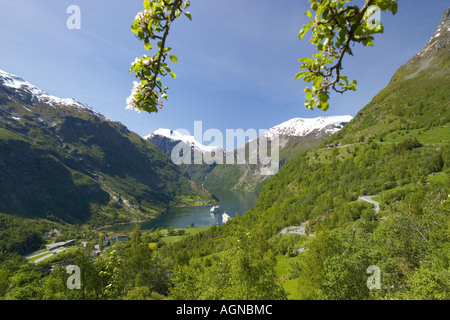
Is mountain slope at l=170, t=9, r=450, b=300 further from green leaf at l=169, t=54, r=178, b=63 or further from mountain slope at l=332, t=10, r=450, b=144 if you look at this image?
green leaf at l=169, t=54, r=178, b=63

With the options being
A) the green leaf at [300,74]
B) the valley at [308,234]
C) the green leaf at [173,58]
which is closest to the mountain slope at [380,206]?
the valley at [308,234]

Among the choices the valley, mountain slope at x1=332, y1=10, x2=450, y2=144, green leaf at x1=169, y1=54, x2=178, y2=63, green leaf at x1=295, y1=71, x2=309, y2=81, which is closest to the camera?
green leaf at x1=295, y1=71, x2=309, y2=81

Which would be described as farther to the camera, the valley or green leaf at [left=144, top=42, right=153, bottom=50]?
the valley

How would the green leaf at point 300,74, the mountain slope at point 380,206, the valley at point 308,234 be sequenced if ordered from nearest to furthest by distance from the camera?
the green leaf at point 300,74
the valley at point 308,234
the mountain slope at point 380,206

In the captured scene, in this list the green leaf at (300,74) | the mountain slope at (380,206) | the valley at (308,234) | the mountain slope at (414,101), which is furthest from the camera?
the mountain slope at (414,101)

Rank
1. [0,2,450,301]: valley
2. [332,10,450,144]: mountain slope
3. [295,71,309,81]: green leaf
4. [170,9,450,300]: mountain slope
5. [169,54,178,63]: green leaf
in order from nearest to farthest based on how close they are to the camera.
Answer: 1. [295,71,309,81]: green leaf
2. [169,54,178,63]: green leaf
3. [0,2,450,301]: valley
4. [170,9,450,300]: mountain slope
5. [332,10,450,144]: mountain slope

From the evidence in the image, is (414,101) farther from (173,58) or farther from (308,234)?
(173,58)

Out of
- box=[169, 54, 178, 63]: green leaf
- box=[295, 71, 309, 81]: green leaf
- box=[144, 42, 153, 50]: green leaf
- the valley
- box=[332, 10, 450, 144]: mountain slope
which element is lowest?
the valley

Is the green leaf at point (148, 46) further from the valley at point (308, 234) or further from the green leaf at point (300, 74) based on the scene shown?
the valley at point (308, 234)

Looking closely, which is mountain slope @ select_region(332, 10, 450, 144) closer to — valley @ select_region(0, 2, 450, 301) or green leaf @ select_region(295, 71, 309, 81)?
valley @ select_region(0, 2, 450, 301)

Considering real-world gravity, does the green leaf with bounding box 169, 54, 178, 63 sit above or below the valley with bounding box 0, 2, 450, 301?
above

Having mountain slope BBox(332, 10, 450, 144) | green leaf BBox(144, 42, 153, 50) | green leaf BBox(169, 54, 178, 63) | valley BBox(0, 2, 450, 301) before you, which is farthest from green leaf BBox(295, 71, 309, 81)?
mountain slope BBox(332, 10, 450, 144)
